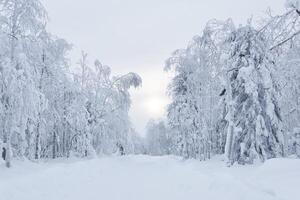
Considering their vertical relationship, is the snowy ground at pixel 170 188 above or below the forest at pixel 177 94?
below

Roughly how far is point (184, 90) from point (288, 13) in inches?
1189

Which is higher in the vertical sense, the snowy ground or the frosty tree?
the frosty tree

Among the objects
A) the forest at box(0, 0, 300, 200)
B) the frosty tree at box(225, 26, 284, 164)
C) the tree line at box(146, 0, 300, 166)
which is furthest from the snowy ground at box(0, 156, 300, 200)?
the frosty tree at box(225, 26, 284, 164)

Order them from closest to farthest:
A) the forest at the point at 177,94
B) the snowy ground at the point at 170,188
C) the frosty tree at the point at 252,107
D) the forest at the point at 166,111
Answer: the snowy ground at the point at 170,188
the forest at the point at 166,111
the forest at the point at 177,94
the frosty tree at the point at 252,107

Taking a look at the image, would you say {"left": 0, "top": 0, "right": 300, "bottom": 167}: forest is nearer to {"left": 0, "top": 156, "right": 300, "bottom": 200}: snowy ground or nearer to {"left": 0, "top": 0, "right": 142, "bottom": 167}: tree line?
{"left": 0, "top": 0, "right": 142, "bottom": 167}: tree line

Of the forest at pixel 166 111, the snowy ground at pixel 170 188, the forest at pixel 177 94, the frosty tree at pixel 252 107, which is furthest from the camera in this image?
the frosty tree at pixel 252 107

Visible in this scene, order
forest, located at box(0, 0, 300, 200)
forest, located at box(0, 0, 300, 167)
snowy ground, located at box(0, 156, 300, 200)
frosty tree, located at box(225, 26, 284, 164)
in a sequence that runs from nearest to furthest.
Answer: snowy ground, located at box(0, 156, 300, 200) → forest, located at box(0, 0, 300, 200) → forest, located at box(0, 0, 300, 167) → frosty tree, located at box(225, 26, 284, 164)

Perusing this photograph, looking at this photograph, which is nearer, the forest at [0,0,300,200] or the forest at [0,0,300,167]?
the forest at [0,0,300,200]

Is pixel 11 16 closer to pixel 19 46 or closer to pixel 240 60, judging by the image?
pixel 19 46

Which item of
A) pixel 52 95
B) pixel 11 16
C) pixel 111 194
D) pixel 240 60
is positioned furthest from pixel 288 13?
pixel 52 95

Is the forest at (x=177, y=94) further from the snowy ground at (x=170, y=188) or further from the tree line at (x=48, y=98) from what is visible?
the snowy ground at (x=170, y=188)

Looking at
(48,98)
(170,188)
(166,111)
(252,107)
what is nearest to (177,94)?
(166,111)

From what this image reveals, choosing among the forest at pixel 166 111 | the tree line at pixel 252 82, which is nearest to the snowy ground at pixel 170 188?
the forest at pixel 166 111

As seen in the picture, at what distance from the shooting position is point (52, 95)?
32.7m
